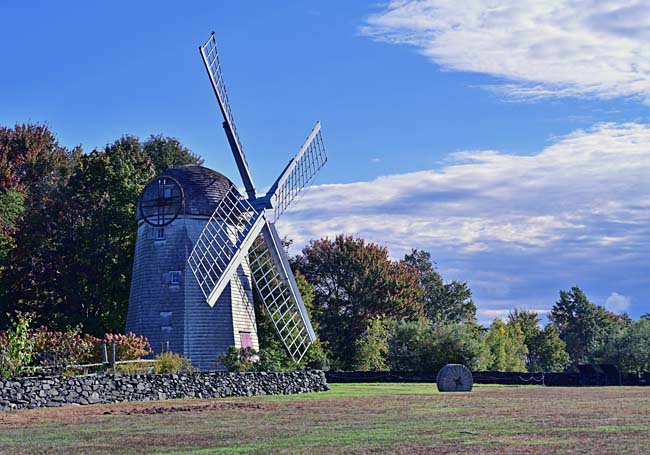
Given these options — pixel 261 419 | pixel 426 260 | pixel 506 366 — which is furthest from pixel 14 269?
pixel 426 260

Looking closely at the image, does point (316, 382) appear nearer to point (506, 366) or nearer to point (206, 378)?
point (206, 378)

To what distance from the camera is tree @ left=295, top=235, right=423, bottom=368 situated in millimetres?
70000

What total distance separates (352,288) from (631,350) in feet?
64.2

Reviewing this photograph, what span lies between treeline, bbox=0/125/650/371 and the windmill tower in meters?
2.14

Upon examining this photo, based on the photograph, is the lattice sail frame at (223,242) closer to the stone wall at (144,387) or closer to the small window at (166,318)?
the small window at (166,318)

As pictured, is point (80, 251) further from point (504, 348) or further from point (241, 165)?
point (504, 348)

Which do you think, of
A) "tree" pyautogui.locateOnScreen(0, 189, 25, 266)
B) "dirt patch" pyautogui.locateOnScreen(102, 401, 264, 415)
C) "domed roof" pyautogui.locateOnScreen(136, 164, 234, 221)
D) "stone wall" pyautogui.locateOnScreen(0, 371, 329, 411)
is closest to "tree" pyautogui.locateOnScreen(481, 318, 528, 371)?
"domed roof" pyautogui.locateOnScreen(136, 164, 234, 221)

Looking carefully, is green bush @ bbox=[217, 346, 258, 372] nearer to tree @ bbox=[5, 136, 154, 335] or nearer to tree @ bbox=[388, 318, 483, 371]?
tree @ bbox=[5, 136, 154, 335]

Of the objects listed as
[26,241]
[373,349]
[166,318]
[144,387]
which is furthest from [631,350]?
[144,387]

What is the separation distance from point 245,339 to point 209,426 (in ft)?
81.3

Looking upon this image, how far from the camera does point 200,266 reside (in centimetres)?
4472

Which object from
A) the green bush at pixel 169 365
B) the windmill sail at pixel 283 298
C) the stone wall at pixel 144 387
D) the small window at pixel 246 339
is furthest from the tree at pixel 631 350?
the green bush at pixel 169 365

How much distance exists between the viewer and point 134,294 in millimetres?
46094

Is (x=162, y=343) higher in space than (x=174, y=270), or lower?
lower
